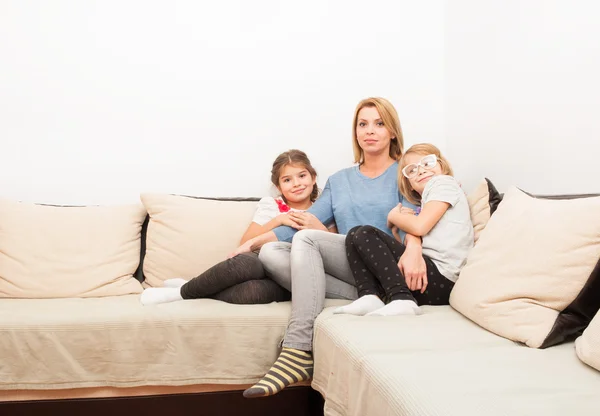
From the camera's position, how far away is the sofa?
1.15 m

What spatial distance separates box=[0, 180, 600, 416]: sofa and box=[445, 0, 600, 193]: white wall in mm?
311

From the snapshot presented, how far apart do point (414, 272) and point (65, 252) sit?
142cm

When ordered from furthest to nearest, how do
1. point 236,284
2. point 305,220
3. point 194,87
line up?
point 194,87
point 305,220
point 236,284

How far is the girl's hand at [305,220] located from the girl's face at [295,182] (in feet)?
0.55

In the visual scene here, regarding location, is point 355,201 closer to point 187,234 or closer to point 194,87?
point 187,234

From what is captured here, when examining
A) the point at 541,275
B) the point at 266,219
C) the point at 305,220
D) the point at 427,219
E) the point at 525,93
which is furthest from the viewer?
the point at 266,219

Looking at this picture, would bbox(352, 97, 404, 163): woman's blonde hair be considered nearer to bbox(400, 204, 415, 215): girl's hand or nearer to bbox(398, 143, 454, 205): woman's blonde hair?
bbox(398, 143, 454, 205): woman's blonde hair

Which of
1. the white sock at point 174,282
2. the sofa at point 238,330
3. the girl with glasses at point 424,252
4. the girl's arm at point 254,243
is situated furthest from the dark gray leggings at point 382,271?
the white sock at point 174,282

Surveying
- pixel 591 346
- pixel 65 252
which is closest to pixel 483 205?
pixel 591 346

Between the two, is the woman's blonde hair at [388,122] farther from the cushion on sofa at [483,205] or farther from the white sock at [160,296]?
the white sock at [160,296]

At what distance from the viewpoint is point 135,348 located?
181 cm

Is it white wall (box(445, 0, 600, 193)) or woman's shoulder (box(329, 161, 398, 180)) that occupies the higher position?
white wall (box(445, 0, 600, 193))

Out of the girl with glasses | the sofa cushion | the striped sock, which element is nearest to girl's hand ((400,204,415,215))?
the girl with glasses

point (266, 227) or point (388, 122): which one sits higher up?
point (388, 122)
